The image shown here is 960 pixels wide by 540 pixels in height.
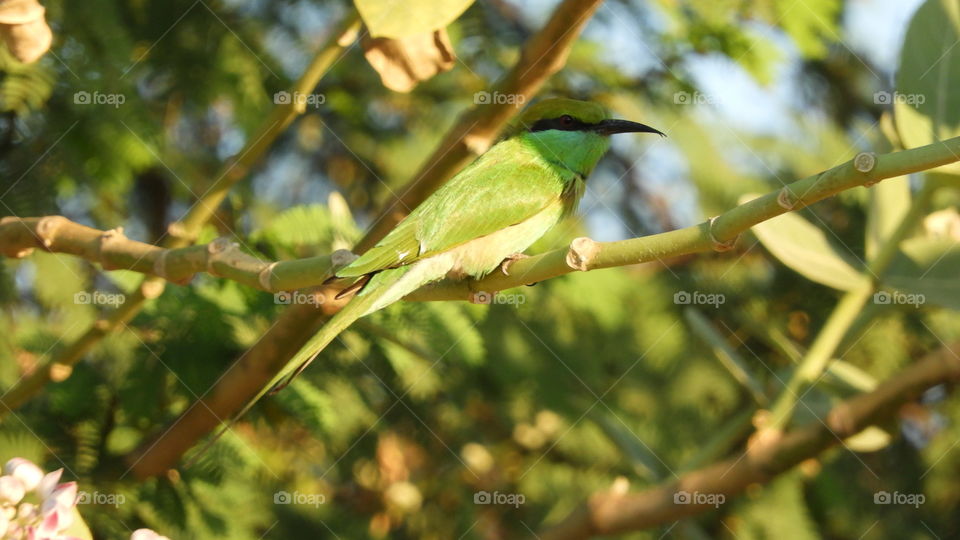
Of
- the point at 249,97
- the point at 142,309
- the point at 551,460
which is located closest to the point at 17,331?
the point at 142,309

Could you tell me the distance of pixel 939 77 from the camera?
7.51ft

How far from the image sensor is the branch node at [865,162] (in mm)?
1266

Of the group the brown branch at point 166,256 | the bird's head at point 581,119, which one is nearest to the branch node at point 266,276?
the brown branch at point 166,256

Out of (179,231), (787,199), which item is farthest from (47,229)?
(787,199)

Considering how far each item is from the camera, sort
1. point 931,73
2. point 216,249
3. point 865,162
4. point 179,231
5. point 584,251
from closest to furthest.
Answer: point 865,162, point 584,251, point 216,249, point 179,231, point 931,73

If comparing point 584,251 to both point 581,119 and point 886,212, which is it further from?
point 886,212

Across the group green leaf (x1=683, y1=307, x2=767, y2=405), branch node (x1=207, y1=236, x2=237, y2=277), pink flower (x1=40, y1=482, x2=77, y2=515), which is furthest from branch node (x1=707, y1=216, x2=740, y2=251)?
green leaf (x1=683, y1=307, x2=767, y2=405)

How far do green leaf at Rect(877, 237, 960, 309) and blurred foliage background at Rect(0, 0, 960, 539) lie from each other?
1 centimetres

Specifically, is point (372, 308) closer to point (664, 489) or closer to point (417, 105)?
point (664, 489)

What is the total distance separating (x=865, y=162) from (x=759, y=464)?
4.80 feet

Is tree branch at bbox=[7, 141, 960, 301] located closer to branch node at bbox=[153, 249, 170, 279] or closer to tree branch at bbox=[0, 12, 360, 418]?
branch node at bbox=[153, 249, 170, 279]

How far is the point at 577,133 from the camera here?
2.78 meters

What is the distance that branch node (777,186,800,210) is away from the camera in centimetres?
131

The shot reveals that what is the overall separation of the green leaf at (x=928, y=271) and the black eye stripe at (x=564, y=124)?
0.87 m
